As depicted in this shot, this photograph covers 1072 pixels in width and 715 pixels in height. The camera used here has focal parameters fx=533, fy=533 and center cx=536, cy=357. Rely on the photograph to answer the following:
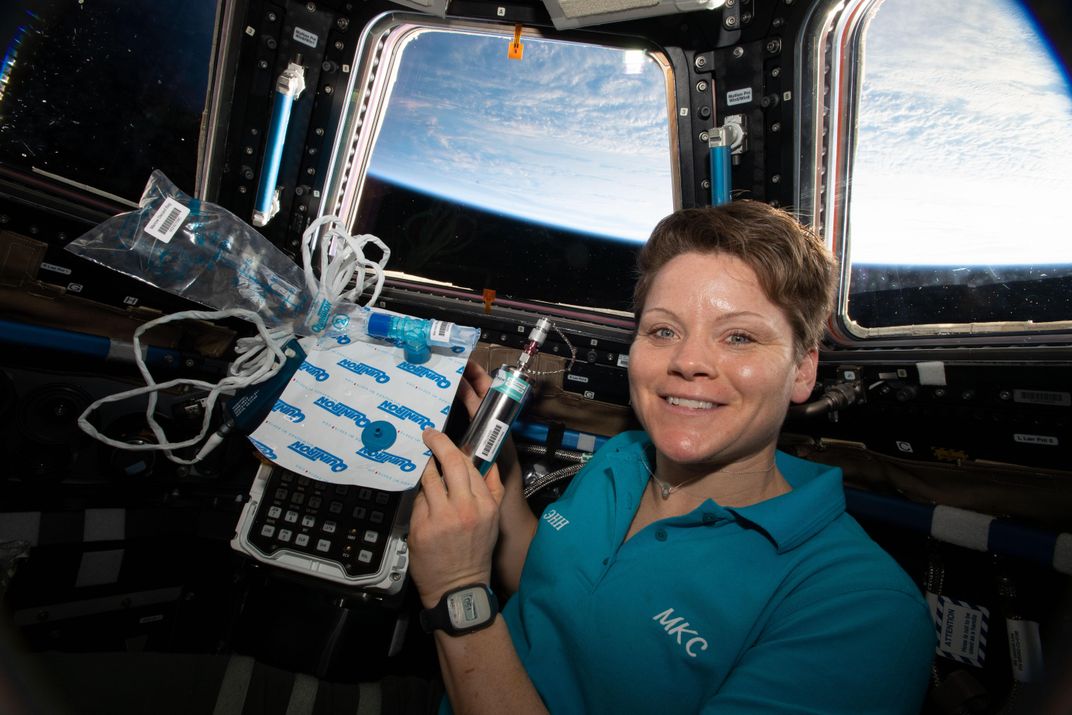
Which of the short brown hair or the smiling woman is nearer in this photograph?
the smiling woman

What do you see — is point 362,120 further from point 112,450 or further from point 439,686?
point 439,686

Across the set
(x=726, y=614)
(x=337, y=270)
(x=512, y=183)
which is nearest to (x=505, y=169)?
(x=512, y=183)

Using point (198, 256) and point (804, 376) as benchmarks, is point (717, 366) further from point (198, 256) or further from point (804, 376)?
point (198, 256)

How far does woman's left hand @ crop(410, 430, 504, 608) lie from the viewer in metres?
1.28

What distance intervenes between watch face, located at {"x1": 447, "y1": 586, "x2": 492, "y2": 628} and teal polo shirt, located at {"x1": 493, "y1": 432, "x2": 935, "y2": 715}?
0.77 feet

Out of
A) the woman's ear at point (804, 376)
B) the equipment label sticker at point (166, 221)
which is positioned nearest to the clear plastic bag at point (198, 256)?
the equipment label sticker at point (166, 221)

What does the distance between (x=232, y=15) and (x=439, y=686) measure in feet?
8.43

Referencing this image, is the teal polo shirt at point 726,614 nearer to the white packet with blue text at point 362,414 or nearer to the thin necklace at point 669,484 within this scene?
the thin necklace at point 669,484

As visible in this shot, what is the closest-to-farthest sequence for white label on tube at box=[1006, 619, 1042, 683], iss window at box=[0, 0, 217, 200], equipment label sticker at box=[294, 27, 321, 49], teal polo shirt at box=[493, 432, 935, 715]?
teal polo shirt at box=[493, 432, 935, 715], white label on tube at box=[1006, 619, 1042, 683], iss window at box=[0, 0, 217, 200], equipment label sticker at box=[294, 27, 321, 49]

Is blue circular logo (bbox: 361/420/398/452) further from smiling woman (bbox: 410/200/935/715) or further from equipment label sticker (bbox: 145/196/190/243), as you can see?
equipment label sticker (bbox: 145/196/190/243)

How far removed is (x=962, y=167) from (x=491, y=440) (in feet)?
6.63

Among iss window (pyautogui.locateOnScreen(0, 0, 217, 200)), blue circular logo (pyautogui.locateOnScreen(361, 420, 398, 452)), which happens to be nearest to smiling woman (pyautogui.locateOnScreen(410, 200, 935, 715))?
blue circular logo (pyautogui.locateOnScreen(361, 420, 398, 452))

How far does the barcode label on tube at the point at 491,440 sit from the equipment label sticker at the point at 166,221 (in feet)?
3.36

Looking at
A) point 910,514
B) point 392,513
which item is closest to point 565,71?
point 392,513
